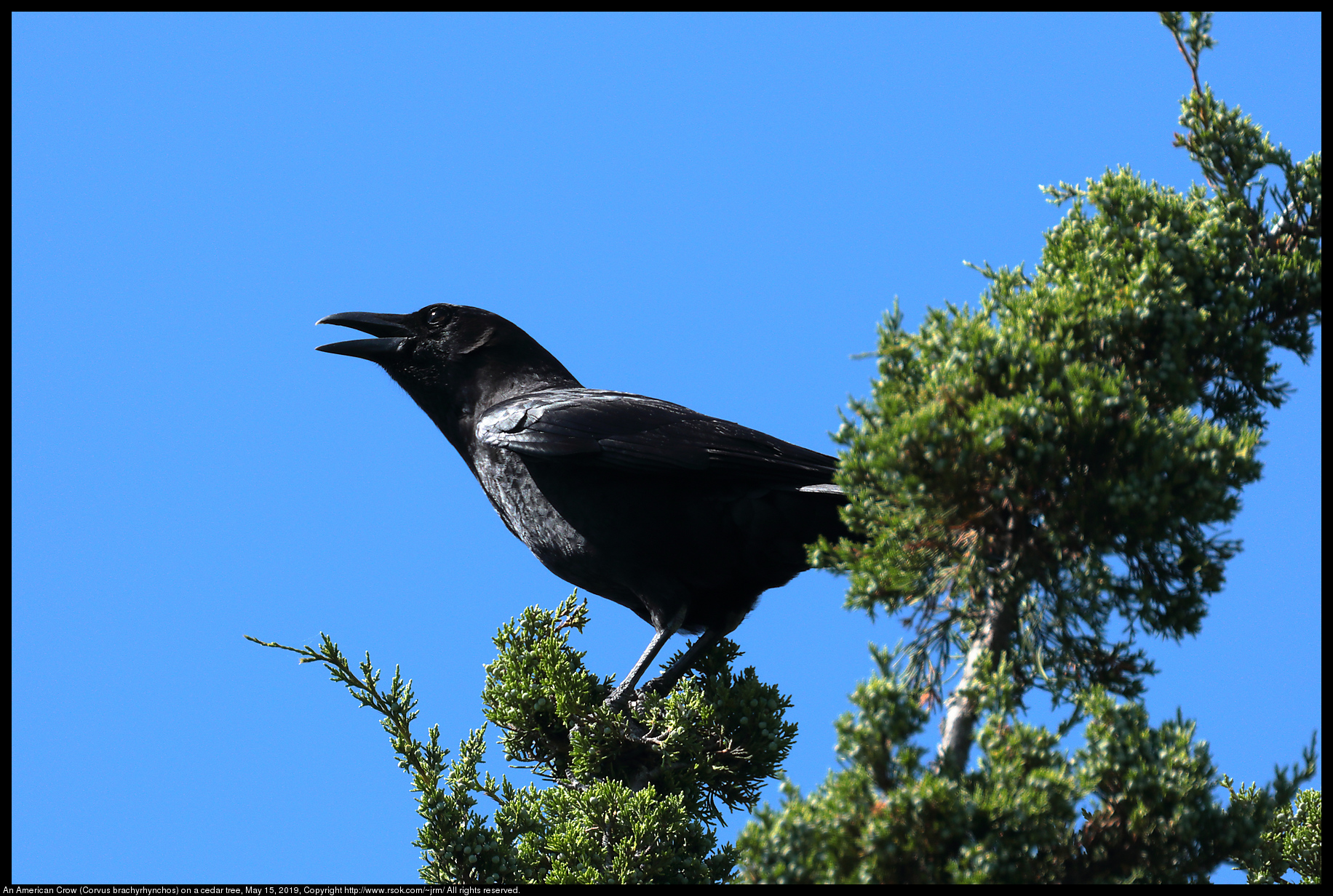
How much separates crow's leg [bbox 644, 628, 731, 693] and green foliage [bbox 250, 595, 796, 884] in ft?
0.22

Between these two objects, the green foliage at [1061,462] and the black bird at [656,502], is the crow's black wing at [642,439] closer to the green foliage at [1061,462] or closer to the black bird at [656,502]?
the black bird at [656,502]

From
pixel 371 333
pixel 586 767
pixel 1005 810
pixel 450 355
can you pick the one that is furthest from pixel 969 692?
pixel 371 333

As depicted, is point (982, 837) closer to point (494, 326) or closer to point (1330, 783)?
point (1330, 783)

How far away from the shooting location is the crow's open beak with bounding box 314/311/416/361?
5.84 m

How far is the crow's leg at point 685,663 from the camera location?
4.86 metres

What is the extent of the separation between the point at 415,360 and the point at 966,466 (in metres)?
3.88

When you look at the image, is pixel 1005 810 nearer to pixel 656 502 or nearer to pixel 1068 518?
pixel 1068 518

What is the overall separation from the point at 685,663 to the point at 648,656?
18 centimetres

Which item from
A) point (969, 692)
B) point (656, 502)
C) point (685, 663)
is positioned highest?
point (656, 502)

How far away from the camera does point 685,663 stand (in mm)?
4867

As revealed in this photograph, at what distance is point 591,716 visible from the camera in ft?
14.8

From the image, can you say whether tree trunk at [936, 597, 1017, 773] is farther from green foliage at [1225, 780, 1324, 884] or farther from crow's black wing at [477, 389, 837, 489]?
green foliage at [1225, 780, 1324, 884]

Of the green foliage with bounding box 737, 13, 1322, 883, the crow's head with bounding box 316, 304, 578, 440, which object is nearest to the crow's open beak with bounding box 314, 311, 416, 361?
the crow's head with bounding box 316, 304, 578, 440

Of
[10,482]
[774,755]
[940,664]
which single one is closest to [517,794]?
[774,755]
